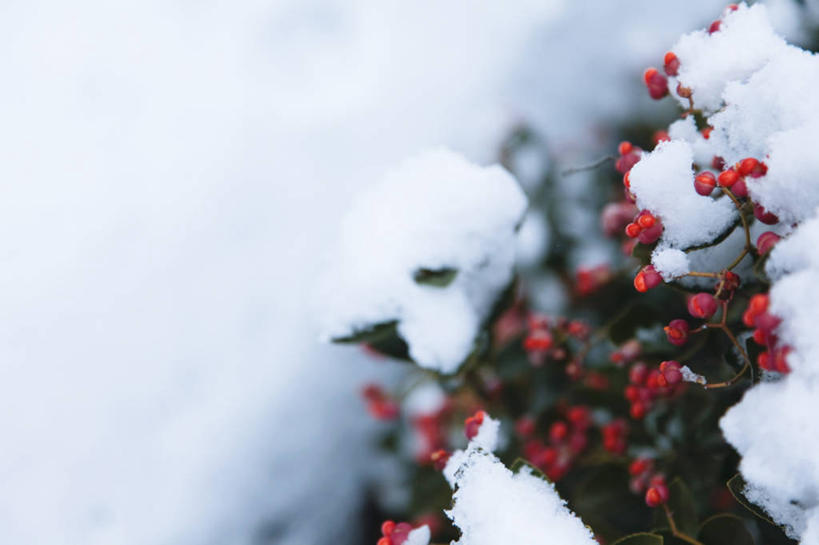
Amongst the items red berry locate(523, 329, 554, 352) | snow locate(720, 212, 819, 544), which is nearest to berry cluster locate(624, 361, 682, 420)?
red berry locate(523, 329, 554, 352)

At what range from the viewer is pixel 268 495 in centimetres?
97

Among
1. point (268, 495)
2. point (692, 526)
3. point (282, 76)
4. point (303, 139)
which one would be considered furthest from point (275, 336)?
point (692, 526)

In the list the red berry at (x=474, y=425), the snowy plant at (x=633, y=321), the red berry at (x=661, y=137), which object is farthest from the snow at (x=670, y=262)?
the red berry at (x=474, y=425)

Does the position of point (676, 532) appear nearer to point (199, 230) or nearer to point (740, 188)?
point (740, 188)

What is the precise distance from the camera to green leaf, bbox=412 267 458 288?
2.34 ft

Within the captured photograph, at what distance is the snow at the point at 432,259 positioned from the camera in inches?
28.5

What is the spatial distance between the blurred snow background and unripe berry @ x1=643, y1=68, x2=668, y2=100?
1.73 feet

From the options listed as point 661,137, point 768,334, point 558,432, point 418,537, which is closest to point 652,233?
point 768,334

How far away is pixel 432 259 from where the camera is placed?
0.73m

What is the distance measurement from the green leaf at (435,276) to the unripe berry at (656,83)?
0.29 meters

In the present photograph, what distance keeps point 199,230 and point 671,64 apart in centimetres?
75

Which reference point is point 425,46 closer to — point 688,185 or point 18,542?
point 688,185

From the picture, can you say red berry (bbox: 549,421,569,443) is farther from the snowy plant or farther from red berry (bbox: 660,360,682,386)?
red berry (bbox: 660,360,682,386)

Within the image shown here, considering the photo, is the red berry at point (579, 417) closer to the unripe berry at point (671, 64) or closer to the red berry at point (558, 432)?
the red berry at point (558, 432)
